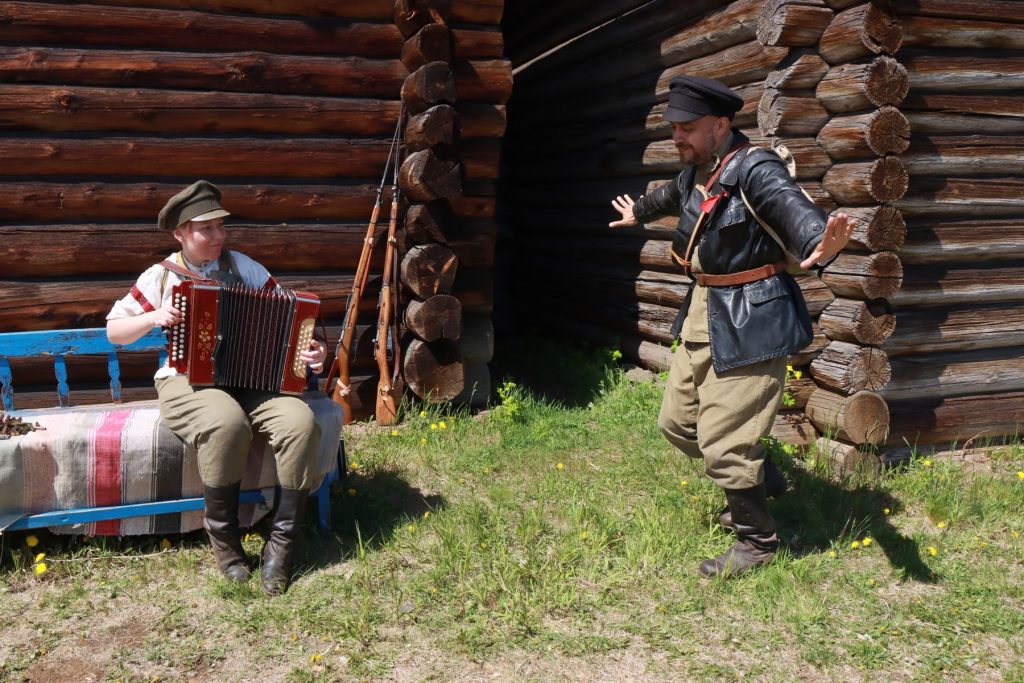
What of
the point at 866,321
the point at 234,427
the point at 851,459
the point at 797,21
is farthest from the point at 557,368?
the point at 234,427

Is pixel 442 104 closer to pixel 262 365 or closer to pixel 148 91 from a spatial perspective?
pixel 148 91

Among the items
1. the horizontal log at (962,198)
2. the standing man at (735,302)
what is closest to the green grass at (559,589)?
A: the standing man at (735,302)

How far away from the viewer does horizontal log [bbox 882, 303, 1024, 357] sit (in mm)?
5449

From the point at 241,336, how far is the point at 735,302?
6.94 ft

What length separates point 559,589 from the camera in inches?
152

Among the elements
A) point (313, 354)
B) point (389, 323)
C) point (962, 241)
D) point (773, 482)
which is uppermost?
point (962, 241)

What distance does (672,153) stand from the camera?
6613 mm

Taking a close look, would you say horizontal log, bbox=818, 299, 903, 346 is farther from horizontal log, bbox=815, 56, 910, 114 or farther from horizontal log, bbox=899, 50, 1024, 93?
horizontal log, bbox=899, 50, 1024, 93

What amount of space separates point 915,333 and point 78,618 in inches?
185

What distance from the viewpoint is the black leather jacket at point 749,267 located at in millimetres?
3713

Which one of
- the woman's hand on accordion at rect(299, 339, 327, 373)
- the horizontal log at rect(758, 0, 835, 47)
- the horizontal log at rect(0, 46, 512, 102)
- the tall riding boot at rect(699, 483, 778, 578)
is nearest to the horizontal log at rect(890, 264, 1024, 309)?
the horizontal log at rect(758, 0, 835, 47)

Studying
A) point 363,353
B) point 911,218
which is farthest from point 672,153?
point 363,353

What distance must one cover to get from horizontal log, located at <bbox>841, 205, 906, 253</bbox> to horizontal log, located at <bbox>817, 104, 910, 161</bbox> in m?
0.31

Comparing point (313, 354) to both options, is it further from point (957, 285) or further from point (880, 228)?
point (957, 285)
